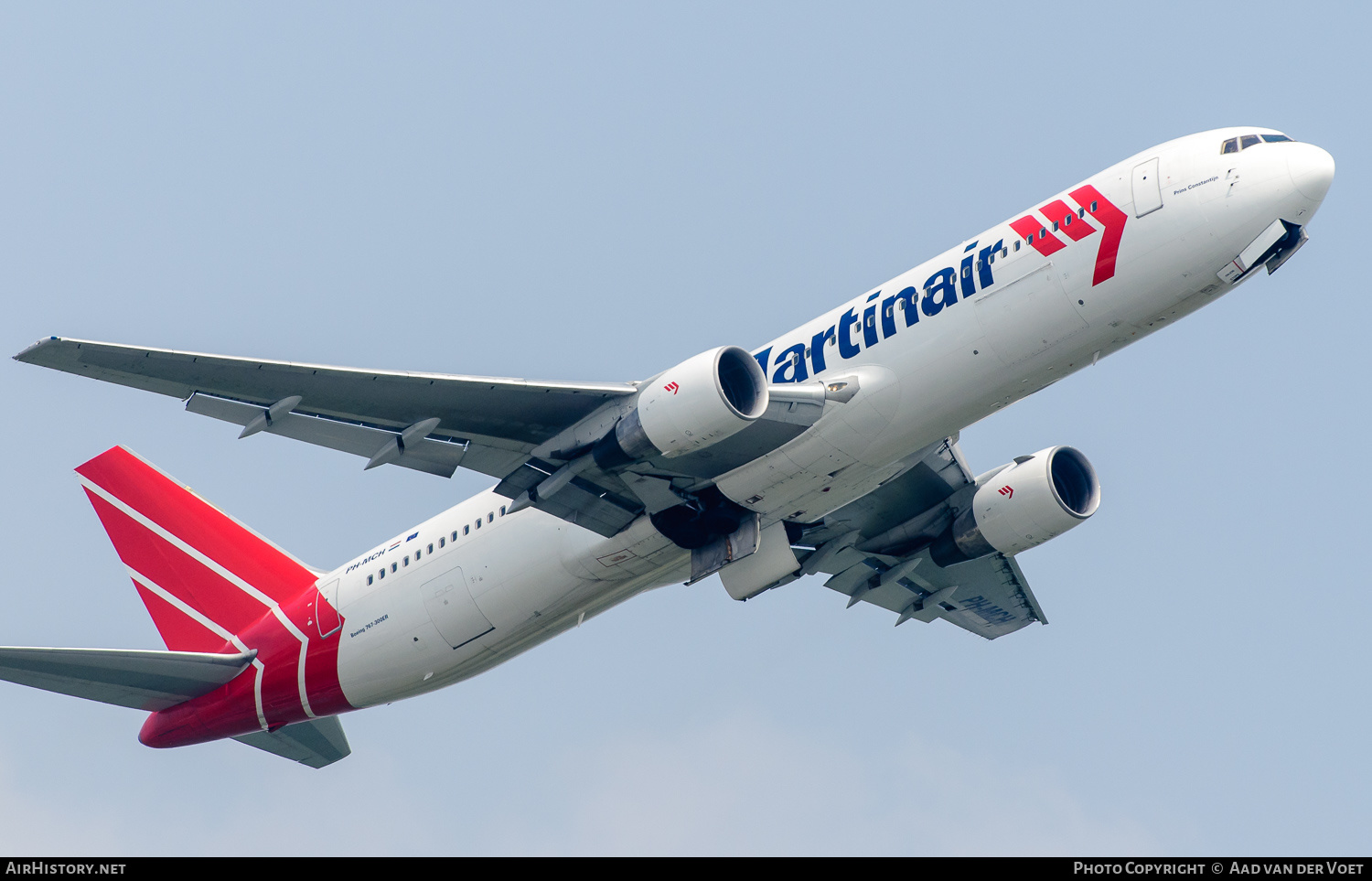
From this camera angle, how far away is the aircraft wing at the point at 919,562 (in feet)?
99.5

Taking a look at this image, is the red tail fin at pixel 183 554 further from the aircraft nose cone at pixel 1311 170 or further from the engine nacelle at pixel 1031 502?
the aircraft nose cone at pixel 1311 170

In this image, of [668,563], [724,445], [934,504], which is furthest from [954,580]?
[724,445]

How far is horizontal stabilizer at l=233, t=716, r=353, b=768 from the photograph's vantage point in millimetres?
32406

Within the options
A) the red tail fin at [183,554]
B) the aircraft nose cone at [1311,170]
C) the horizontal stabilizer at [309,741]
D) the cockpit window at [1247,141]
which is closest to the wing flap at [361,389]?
the red tail fin at [183,554]

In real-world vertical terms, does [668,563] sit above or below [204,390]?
below

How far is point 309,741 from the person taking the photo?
3266cm

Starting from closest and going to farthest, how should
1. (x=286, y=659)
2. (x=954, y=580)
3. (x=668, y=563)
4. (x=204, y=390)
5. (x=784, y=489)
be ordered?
1. (x=204, y=390)
2. (x=784, y=489)
3. (x=668, y=563)
4. (x=286, y=659)
5. (x=954, y=580)

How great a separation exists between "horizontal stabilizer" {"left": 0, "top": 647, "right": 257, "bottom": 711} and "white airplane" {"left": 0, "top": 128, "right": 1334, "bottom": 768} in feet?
0.17

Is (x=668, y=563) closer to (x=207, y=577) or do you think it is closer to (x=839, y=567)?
(x=839, y=567)

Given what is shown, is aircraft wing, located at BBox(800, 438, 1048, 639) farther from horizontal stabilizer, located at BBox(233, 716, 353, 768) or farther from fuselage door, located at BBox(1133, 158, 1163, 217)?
horizontal stabilizer, located at BBox(233, 716, 353, 768)

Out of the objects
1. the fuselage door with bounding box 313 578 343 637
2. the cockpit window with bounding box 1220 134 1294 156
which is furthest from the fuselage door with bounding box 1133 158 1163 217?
the fuselage door with bounding box 313 578 343 637

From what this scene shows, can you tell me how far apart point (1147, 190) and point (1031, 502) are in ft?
25.4

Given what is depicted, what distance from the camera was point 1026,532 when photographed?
1174 inches

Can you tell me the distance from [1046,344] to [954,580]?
10488 millimetres
